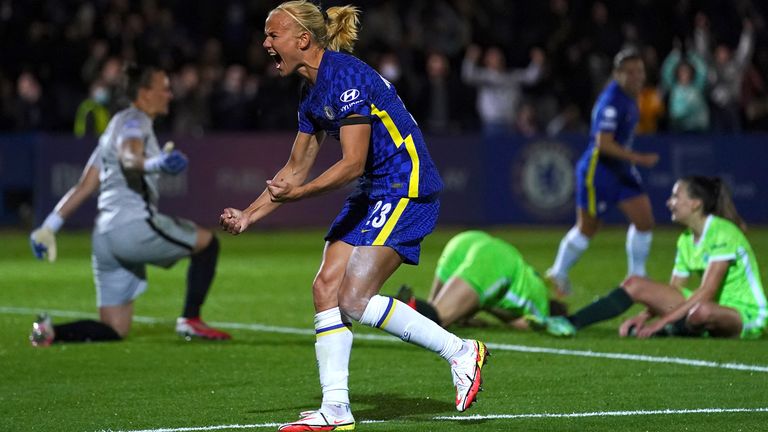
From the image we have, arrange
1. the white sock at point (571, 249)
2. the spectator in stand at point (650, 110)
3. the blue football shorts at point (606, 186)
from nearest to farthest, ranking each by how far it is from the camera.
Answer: the blue football shorts at point (606, 186)
the white sock at point (571, 249)
the spectator in stand at point (650, 110)

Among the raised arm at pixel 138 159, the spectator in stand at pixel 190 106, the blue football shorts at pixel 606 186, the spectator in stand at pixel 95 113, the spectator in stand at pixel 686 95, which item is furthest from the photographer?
the spectator in stand at pixel 686 95

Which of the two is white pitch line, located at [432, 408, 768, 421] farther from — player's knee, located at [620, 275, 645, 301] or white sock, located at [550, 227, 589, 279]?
white sock, located at [550, 227, 589, 279]

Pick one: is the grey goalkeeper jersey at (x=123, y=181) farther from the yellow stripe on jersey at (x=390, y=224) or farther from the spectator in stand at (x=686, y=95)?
the spectator in stand at (x=686, y=95)

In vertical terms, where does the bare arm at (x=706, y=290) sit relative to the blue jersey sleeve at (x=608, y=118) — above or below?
below

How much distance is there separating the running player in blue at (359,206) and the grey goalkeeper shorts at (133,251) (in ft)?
10.7

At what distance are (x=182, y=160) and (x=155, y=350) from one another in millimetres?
1331

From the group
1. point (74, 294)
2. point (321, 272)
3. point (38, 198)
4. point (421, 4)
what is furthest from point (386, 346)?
point (421, 4)

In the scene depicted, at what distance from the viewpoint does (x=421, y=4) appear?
24.6m

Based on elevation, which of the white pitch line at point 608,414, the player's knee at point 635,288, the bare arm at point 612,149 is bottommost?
the player's knee at point 635,288

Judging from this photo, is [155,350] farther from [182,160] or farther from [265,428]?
[265,428]

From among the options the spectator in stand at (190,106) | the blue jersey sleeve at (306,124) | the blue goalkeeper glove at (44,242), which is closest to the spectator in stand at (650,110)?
the spectator in stand at (190,106)

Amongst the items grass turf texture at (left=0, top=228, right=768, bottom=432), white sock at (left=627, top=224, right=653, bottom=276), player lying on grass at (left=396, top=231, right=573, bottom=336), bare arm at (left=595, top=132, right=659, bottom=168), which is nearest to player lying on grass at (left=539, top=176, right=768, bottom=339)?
grass turf texture at (left=0, top=228, right=768, bottom=432)

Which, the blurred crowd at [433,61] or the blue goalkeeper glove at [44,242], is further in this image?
the blurred crowd at [433,61]

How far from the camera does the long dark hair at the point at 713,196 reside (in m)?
10.0
